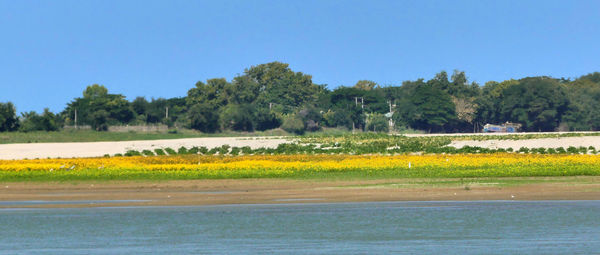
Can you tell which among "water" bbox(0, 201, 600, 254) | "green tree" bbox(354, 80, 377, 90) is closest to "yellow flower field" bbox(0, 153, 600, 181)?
"water" bbox(0, 201, 600, 254)

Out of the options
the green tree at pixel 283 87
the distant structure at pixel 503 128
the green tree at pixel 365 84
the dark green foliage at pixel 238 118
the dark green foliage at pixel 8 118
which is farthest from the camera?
the green tree at pixel 365 84

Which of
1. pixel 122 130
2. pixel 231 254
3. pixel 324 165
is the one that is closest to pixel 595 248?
pixel 231 254

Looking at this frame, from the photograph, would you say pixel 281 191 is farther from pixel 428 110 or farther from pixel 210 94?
pixel 210 94

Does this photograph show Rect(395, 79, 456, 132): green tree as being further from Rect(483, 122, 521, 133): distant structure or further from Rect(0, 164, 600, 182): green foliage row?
Rect(0, 164, 600, 182): green foliage row

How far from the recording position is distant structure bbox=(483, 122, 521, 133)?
140250 mm

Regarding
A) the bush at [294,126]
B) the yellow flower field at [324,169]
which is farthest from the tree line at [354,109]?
the yellow flower field at [324,169]

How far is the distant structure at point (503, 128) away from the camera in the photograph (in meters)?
140

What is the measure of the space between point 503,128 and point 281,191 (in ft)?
363

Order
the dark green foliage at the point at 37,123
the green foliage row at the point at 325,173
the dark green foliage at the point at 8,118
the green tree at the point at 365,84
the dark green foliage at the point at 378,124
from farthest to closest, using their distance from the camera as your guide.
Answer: the green tree at the point at 365,84 < the dark green foliage at the point at 378,124 < the dark green foliage at the point at 37,123 < the dark green foliage at the point at 8,118 < the green foliage row at the point at 325,173

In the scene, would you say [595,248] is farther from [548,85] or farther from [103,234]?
[548,85]

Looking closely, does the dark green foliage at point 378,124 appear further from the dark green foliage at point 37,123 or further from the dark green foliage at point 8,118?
the dark green foliage at point 8,118

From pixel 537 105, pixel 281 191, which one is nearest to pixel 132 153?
pixel 281 191

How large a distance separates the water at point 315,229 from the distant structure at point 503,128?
112188 millimetres

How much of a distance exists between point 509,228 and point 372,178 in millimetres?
17826
